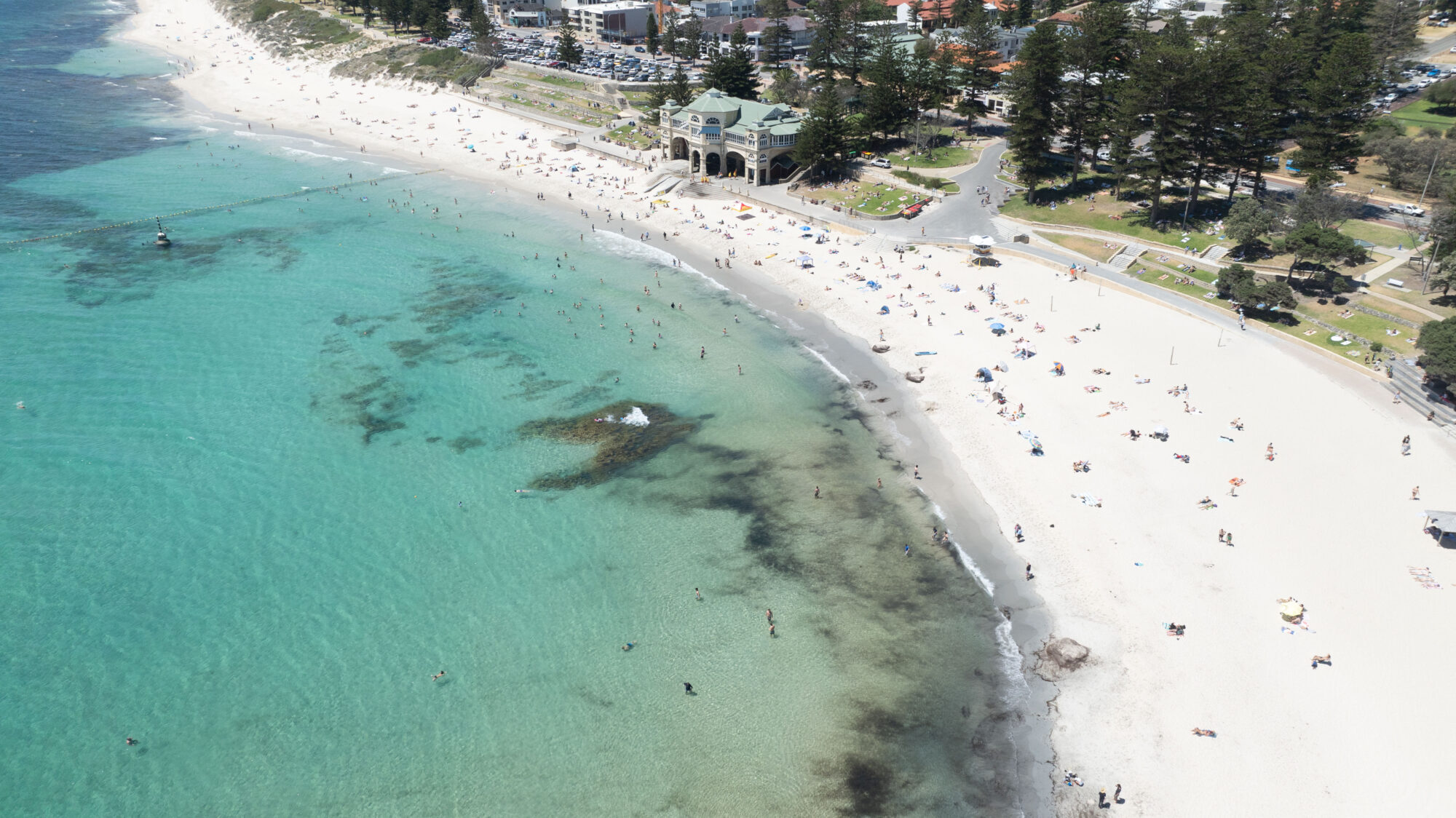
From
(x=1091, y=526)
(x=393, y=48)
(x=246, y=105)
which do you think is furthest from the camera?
(x=393, y=48)

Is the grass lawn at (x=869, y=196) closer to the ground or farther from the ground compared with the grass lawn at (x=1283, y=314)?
farther from the ground

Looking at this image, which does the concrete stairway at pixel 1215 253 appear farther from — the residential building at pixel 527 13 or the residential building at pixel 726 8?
the residential building at pixel 527 13

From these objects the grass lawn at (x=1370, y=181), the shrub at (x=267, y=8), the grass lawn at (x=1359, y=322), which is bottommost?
the grass lawn at (x=1359, y=322)

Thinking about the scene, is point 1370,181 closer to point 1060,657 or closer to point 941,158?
point 941,158

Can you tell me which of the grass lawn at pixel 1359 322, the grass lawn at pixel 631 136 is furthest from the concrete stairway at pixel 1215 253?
the grass lawn at pixel 631 136

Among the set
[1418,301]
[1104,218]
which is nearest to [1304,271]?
[1418,301]

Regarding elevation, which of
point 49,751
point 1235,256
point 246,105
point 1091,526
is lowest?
point 49,751

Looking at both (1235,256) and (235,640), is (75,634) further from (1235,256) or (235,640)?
(1235,256)

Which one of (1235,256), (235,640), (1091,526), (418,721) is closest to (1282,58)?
(1235,256)

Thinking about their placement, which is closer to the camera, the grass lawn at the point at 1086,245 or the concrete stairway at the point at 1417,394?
the concrete stairway at the point at 1417,394
